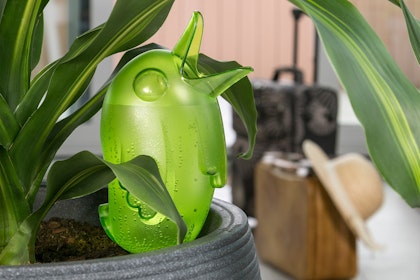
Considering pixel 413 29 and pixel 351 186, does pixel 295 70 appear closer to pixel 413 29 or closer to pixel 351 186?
pixel 351 186

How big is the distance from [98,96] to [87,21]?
4.21 metres

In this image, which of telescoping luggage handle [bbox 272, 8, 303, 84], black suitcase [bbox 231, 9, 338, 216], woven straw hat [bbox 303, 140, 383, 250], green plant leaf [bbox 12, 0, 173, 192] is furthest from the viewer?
telescoping luggage handle [bbox 272, 8, 303, 84]

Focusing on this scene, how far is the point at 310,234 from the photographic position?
311 centimetres

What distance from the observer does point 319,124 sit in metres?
3.78

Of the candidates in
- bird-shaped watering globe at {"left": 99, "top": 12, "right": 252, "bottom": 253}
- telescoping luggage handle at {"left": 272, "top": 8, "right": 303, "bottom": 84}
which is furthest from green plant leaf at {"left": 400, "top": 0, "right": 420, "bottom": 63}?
telescoping luggage handle at {"left": 272, "top": 8, "right": 303, "bottom": 84}

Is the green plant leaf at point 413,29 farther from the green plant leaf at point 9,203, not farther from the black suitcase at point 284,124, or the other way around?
the black suitcase at point 284,124

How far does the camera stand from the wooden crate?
3.09 meters

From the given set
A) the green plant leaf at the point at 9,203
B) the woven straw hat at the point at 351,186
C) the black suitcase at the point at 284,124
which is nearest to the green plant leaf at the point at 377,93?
the green plant leaf at the point at 9,203

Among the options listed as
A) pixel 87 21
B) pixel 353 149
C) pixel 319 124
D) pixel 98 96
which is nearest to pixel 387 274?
pixel 319 124

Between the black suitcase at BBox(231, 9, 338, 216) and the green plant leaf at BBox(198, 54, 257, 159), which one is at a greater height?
the green plant leaf at BBox(198, 54, 257, 159)

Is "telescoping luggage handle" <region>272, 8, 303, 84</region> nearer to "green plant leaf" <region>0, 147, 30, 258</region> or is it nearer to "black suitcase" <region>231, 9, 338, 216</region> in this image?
"black suitcase" <region>231, 9, 338, 216</region>

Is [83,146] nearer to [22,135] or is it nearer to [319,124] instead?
[319,124]

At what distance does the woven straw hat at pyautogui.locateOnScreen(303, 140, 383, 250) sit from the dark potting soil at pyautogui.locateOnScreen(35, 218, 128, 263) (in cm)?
243

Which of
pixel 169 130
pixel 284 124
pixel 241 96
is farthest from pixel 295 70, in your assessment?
pixel 169 130
